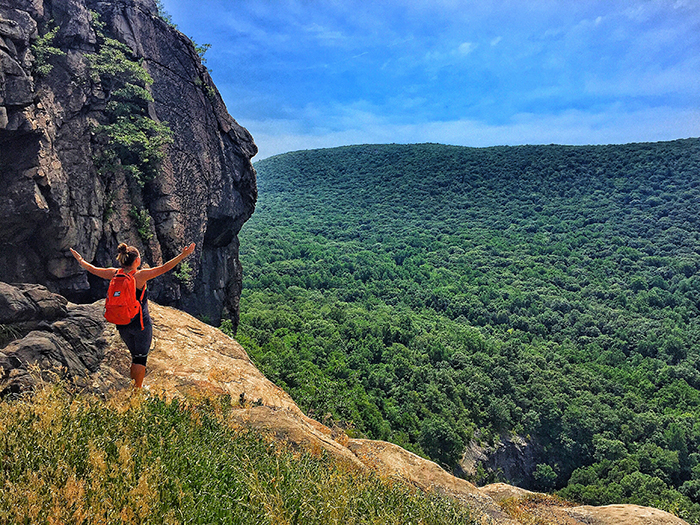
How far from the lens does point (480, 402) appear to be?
46250mm

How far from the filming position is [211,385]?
787 cm

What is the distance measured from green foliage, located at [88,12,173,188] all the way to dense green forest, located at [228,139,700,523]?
13.8 meters

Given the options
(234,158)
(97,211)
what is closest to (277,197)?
(234,158)

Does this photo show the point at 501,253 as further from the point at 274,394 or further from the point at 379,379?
the point at 274,394

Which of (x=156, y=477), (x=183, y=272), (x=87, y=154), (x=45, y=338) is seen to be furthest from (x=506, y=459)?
(x=156, y=477)

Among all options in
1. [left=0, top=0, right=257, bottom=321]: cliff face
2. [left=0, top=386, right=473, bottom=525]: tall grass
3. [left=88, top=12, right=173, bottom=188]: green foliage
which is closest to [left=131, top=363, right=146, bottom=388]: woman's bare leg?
[left=0, top=386, right=473, bottom=525]: tall grass

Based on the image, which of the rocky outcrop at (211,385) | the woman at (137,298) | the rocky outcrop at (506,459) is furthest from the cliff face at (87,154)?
the rocky outcrop at (506,459)

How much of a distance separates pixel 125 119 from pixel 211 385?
11.8m

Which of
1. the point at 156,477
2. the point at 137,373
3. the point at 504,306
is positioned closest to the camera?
the point at 156,477

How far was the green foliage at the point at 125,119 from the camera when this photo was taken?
45.7ft

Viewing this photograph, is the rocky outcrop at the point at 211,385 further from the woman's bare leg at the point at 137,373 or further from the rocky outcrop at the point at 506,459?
the rocky outcrop at the point at 506,459

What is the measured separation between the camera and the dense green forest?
39250mm

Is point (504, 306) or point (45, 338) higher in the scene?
point (45, 338)

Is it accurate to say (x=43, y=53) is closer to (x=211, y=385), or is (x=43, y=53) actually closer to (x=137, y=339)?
(x=137, y=339)
